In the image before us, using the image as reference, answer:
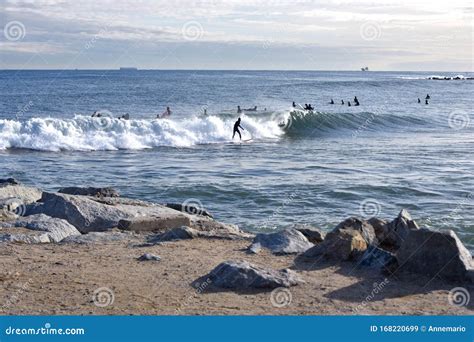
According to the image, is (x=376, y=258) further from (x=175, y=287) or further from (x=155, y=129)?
(x=155, y=129)

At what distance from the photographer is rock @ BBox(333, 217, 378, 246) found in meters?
9.60

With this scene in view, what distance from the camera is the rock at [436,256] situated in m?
7.93

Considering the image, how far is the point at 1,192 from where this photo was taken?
14.1m

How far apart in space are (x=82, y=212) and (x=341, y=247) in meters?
4.97

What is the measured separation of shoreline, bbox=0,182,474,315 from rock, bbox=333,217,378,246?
2 centimetres

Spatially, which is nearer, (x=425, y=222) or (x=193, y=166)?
(x=425, y=222)

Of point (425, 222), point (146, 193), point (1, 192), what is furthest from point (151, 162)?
point (425, 222)

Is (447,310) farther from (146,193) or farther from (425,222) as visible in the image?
(146,193)

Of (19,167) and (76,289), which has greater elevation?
(76,289)

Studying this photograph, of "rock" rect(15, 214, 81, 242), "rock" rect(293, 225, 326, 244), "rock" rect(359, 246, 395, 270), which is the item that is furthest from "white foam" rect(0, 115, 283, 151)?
"rock" rect(359, 246, 395, 270)

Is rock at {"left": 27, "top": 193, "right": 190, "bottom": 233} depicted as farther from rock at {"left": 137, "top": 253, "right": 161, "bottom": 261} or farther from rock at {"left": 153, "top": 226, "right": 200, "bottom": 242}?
rock at {"left": 137, "top": 253, "right": 161, "bottom": 261}

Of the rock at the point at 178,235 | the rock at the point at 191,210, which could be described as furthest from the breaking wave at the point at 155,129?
the rock at the point at 178,235

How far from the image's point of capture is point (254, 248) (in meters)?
9.57

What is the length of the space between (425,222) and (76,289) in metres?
8.24
